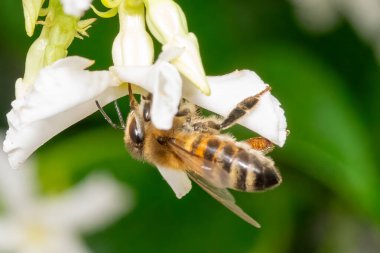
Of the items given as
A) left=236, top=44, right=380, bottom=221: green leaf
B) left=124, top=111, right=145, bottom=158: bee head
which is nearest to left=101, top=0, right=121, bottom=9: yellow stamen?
left=124, top=111, right=145, bottom=158: bee head

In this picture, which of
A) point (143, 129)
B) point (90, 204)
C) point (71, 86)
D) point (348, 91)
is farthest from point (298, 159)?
point (71, 86)

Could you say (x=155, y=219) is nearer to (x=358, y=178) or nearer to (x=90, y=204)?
(x=90, y=204)

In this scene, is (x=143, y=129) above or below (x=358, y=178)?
above

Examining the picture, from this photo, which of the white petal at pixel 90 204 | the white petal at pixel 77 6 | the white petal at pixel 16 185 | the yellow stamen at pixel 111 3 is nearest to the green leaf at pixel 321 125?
the white petal at pixel 90 204

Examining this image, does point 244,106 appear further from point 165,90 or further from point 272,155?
point 272,155

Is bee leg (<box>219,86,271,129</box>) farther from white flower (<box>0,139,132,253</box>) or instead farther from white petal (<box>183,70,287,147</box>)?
white flower (<box>0,139,132,253</box>)

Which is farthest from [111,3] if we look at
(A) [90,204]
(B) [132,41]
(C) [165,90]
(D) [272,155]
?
(A) [90,204]

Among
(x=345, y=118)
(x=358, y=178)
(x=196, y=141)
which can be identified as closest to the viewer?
(x=196, y=141)
